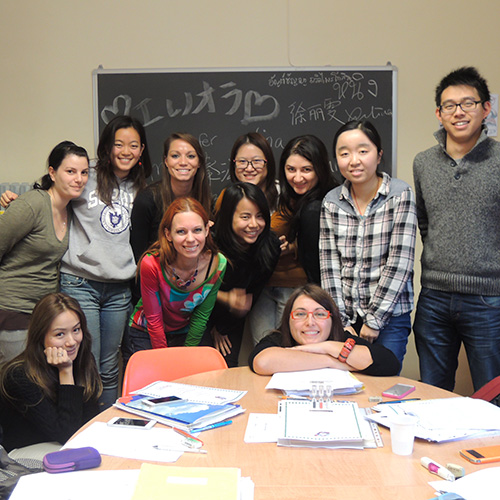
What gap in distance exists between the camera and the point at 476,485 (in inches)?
44.6

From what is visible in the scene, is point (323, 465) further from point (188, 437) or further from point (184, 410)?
point (184, 410)

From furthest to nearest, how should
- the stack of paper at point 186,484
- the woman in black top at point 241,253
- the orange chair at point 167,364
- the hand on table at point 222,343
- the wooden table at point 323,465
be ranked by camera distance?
the hand on table at point 222,343 < the woman in black top at point 241,253 < the orange chair at point 167,364 < the wooden table at point 323,465 < the stack of paper at point 186,484

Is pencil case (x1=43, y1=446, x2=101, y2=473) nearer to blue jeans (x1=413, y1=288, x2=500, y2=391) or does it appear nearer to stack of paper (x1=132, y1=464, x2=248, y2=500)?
stack of paper (x1=132, y1=464, x2=248, y2=500)

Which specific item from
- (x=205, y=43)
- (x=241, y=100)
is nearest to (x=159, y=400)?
(x=241, y=100)

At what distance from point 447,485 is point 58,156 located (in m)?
2.33

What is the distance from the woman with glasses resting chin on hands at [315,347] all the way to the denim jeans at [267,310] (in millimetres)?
680

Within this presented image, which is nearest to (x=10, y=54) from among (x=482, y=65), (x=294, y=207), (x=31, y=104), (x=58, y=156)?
(x=31, y=104)

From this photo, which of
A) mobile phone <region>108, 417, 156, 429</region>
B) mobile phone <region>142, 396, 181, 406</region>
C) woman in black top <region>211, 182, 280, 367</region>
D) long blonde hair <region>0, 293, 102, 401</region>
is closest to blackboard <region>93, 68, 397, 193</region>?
woman in black top <region>211, 182, 280, 367</region>

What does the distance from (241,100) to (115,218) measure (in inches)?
55.9

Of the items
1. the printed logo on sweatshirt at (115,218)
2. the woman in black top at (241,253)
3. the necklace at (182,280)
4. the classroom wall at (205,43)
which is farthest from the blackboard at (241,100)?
the necklace at (182,280)

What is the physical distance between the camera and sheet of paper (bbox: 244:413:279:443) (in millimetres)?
1452

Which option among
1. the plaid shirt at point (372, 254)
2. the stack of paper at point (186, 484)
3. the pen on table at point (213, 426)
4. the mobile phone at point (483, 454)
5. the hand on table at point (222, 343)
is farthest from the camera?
the hand on table at point (222, 343)

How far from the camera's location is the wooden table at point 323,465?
1168 mm

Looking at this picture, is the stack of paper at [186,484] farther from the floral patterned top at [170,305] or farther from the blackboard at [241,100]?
the blackboard at [241,100]
